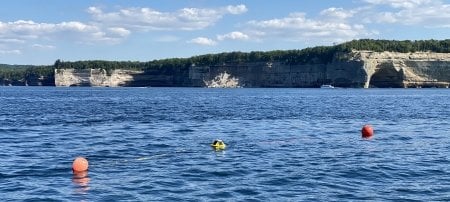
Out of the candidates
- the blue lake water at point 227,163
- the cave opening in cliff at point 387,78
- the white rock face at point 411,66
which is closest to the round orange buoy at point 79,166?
the blue lake water at point 227,163

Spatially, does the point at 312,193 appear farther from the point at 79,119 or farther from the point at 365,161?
the point at 79,119

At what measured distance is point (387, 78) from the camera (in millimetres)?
169000

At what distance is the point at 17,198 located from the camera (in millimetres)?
17438

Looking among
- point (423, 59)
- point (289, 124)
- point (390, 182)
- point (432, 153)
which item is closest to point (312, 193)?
point (390, 182)

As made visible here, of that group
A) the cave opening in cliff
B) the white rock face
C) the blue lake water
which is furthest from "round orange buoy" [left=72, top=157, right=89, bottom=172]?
the cave opening in cliff

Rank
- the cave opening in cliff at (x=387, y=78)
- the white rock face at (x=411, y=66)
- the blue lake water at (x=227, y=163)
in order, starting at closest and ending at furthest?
the blue lake water at (x=227, y=163)
the white rock face at (x=411, y=66)
the cave opening in cliff at (x=387, y=78)

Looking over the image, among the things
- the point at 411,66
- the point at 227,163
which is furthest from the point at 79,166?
the point at 411,66

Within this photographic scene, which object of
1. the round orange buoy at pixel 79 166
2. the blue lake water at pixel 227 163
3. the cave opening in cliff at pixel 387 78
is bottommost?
the blue lake water at pixel 227 163

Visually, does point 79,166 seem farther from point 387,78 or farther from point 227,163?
point 387,78

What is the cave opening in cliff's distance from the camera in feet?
529

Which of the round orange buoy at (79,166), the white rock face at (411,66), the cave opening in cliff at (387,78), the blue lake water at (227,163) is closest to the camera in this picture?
the blue lake water at (227,163)

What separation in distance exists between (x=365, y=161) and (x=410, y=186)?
5.26 m

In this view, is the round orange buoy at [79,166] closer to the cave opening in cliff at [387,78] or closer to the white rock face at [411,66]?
the white rock face at [411,66]

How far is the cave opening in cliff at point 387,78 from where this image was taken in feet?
529
